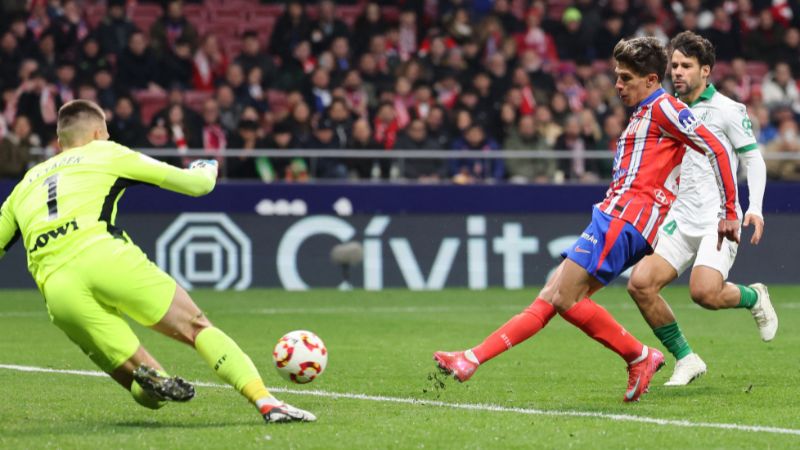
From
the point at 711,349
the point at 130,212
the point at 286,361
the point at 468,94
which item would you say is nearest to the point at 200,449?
the point at 286,361

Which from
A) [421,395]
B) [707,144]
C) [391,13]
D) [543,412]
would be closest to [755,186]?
[707,144]

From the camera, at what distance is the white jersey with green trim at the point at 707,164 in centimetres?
891

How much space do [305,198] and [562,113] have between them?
14.5 feet

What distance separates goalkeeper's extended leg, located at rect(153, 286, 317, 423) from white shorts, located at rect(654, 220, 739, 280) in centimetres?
321

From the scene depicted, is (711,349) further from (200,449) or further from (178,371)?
(200,449)

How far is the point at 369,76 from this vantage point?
67.7ft

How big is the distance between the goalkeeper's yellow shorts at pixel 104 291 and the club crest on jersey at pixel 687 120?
9.65 ft

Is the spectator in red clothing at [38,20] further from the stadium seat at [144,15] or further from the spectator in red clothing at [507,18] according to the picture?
the spectator in red clothing at [507,18]

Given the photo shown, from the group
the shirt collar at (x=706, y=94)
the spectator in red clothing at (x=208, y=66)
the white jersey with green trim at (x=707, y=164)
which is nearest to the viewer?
the white jersey with green trim at (x=707, y=164)

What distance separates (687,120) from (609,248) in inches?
32.7

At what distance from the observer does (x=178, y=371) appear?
9984 millimetres

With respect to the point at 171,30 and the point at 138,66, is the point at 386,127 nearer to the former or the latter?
the point at 138,66

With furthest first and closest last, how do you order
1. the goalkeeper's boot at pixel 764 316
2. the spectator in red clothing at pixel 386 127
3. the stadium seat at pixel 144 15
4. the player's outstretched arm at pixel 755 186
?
1. the stadium seat at pixel 144 15
2. the spectator in red clothing at pixel 386 127
3. the goalkeeper's boot at pixel 764 316
4. the player's outstretched arm at pixel 755 186

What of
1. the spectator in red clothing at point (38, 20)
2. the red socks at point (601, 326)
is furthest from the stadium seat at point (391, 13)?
the red socks at point (601, 326)
